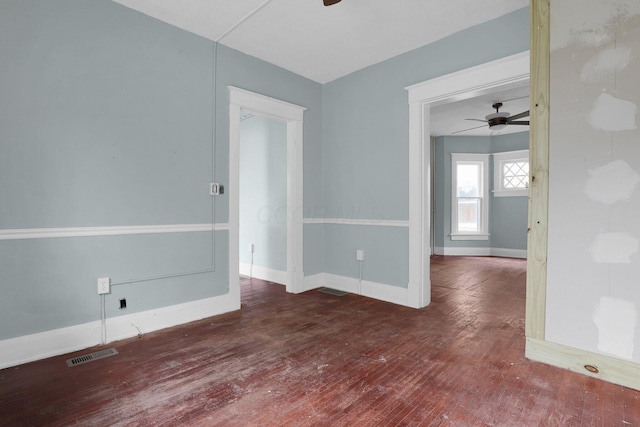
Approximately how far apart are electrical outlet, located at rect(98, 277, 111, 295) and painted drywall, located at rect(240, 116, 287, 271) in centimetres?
233

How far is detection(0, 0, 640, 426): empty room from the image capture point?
1.91m

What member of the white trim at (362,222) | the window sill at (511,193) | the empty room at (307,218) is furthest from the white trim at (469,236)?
the white trim at (362,222)

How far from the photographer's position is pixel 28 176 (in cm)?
229

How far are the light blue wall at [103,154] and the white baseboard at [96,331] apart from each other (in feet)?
0.20

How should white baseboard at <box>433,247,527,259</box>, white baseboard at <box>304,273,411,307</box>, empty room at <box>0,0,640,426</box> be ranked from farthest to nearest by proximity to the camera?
1. white baseboard at <box>433,247,527,259</box>
2. white baseboard at <box>304,273,411,307</box>
3. empty room at <box>0,0,640,426</box>

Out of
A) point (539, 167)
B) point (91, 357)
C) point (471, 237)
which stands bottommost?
point (91, 357)

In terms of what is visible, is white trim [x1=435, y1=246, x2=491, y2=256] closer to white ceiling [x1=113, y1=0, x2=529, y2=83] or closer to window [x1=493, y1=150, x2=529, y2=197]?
window [x1=493, y1=150, x2=529, y2=197]

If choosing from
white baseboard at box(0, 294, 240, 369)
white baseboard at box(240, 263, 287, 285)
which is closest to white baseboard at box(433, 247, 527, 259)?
white baseboard at box(240, 263, 287, 285)

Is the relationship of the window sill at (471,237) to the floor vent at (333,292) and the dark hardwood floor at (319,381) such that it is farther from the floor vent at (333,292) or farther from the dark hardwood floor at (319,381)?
the dark hardwood floor at (319,381)

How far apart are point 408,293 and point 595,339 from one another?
1.68 m

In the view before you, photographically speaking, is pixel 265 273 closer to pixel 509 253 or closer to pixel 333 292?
pixel 333 292

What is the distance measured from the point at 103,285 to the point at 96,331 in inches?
14.1

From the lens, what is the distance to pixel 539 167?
2232mm

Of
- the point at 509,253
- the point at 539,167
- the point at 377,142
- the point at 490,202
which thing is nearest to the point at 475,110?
the point at 490,202
